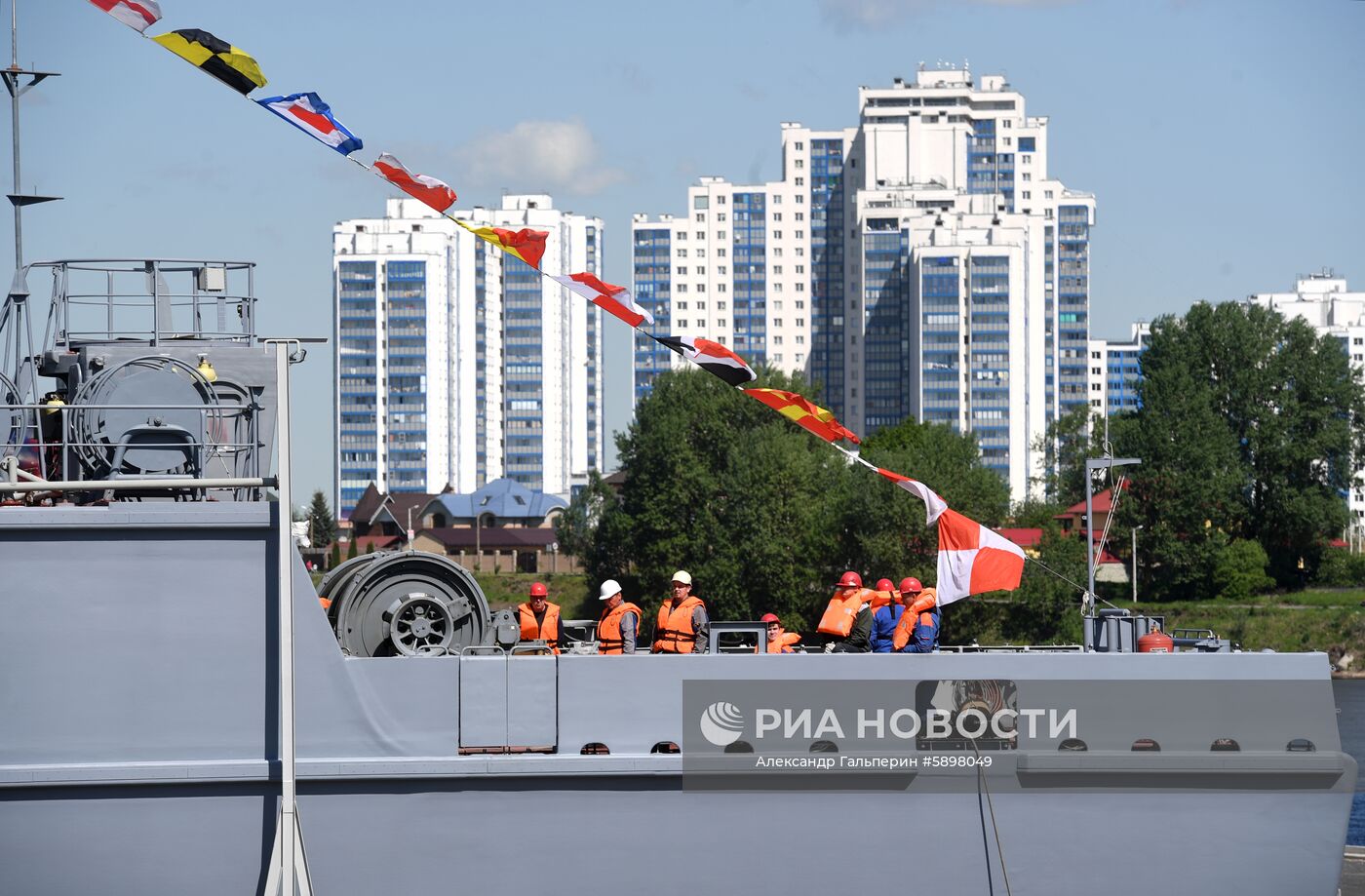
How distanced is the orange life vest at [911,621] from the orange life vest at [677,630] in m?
1.34

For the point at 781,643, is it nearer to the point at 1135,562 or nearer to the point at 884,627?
the point at 884,627

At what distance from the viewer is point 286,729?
945cm

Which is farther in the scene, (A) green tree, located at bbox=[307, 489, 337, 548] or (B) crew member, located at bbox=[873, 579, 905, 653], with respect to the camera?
(A) green tree, located at bbox=[307, 489, 337, 548]

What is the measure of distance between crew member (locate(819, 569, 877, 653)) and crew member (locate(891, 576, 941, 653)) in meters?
0.29

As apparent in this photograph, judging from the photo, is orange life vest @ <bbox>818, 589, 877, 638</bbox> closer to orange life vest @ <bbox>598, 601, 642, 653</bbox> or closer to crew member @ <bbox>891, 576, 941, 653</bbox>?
crew member @ <bbox>891, 576, 941, 653</bbox>

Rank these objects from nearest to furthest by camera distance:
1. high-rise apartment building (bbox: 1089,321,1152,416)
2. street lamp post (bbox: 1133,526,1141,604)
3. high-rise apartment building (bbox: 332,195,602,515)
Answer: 1. street lamp post (bbox: 1133,526,1141,604)
2. high-rise apartment building (bbox: 332,195,602,515)
3. high-rise apartment building (bbox: 1089,321,1152,416)

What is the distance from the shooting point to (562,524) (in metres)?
78.5

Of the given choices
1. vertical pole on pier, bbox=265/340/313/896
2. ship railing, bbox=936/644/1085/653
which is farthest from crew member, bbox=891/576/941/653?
vertical pole on pier, bbox=265/340/313/896

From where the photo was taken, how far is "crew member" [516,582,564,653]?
10.6 meters

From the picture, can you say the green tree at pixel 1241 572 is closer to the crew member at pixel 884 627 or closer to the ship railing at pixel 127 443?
the crew member at pixel 884 627

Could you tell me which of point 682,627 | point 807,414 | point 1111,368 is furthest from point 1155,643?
point 1111,368

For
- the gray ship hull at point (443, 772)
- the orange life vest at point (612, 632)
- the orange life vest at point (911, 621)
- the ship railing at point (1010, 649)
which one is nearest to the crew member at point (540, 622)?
the orange life vest at point (612, 632)

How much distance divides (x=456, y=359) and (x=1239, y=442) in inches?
2608

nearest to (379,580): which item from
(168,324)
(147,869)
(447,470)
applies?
(147,869)
